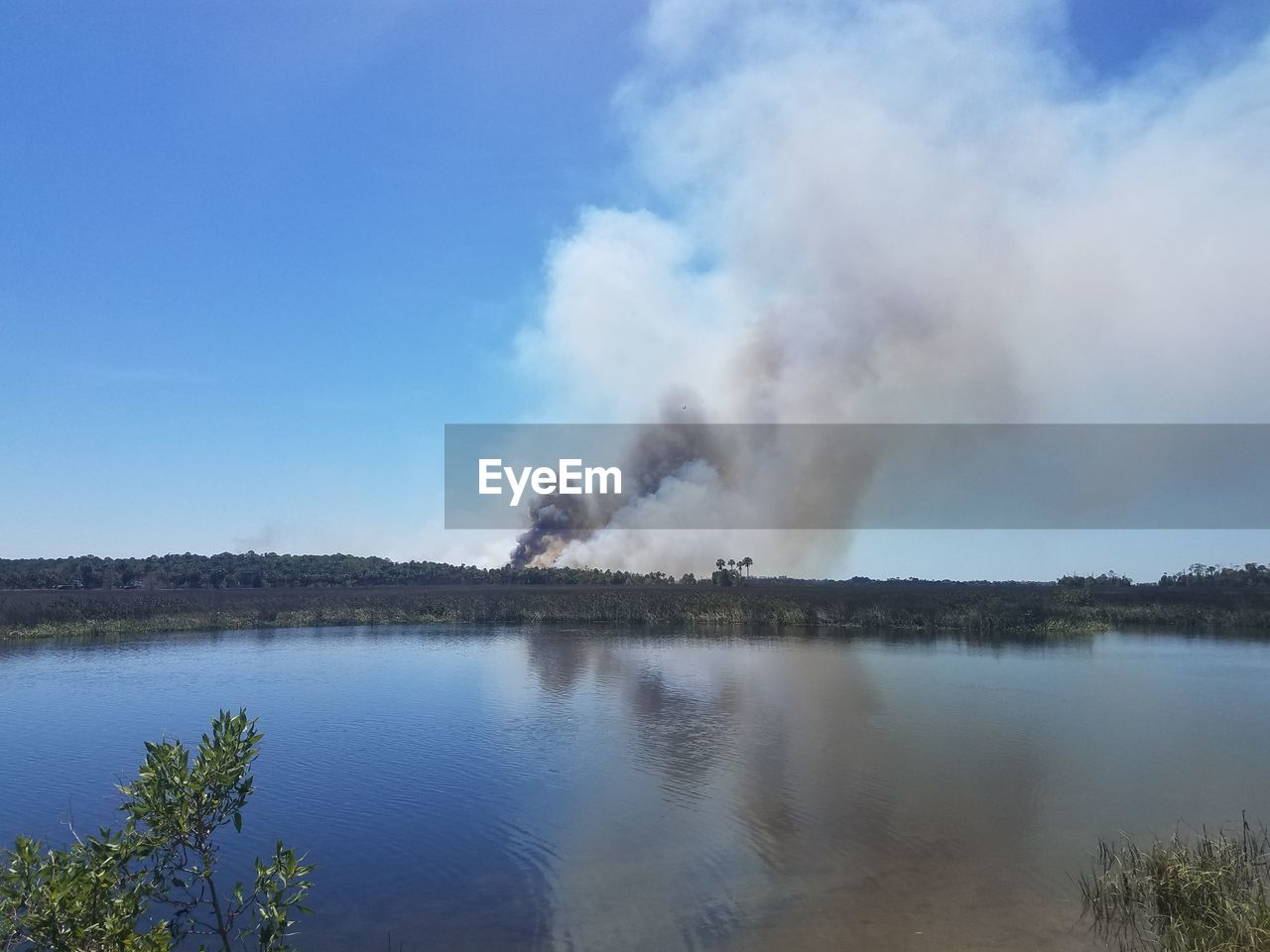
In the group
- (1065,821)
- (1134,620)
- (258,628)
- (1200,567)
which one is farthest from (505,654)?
(1200,567)

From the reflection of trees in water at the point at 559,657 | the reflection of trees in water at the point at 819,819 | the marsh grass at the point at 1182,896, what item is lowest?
the reflection of trees in water at the point at 819,819

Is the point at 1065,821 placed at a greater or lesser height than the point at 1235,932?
lesser

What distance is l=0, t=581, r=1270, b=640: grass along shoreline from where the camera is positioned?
41.9m

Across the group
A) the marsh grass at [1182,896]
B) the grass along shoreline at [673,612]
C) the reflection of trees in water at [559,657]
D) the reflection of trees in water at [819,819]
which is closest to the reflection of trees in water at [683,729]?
the reflection of trees in water at [819,819]

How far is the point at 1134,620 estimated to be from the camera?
46.1 m

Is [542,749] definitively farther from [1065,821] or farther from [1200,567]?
[1200,567]

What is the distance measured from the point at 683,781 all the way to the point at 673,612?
108ft

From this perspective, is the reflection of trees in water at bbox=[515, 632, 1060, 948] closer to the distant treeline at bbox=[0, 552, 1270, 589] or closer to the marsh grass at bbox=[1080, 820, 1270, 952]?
the marsh grass at bbox=[1080, 820, 1270, 952]

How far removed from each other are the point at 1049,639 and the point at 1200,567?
60.0 metres

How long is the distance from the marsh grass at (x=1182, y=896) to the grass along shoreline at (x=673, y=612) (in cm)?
3277

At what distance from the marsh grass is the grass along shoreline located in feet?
108

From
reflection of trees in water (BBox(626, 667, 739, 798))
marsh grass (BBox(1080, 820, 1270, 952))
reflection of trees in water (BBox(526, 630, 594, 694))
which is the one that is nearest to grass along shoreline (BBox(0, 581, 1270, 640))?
reflection of trees in water (BBox(526, 630, 594, 694))

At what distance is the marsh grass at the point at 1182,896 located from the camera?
7.61 metres

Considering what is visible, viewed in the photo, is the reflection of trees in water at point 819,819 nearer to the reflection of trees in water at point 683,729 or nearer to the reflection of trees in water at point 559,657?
the reflection of trees in water at point 683,729
